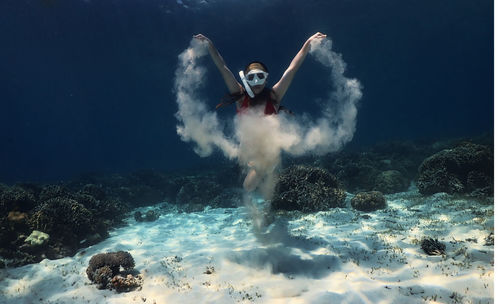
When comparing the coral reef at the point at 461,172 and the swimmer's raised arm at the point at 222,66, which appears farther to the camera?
the coral reef at the point at 461,172

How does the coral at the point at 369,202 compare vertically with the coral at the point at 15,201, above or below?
below

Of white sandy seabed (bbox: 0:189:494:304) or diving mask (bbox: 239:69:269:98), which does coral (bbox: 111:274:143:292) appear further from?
diving mask (bbox: 239:69:269:98)

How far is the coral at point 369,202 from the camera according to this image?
10055 mm

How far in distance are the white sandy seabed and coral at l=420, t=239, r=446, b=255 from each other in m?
0.17

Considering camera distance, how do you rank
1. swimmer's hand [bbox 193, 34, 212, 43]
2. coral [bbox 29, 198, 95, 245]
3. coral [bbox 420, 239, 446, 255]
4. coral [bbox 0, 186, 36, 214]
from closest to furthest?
coral [bbox 420, 239, 446, 255] → swimmer's hand [bbox 193, 34, 212, 43] → coral [bbox 29, 198, 95, 245] → coral [bbox 0, 186, 36, 214]

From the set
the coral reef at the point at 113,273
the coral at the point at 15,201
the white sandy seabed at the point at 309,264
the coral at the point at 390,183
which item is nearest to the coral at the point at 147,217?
the white sandy seabed at the point at 309,264

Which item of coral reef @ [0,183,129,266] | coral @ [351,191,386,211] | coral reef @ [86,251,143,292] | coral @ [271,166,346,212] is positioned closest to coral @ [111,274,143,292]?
coral reef @ [86,251,143,292]

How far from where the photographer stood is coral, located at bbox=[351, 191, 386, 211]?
10.1 m

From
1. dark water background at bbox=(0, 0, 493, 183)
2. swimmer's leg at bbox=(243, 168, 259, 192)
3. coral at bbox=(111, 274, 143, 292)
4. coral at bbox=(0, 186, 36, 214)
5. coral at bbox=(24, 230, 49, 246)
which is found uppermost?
dark water background at bbox=(0, 0, 493, 183)

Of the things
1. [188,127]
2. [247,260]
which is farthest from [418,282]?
[188,127]

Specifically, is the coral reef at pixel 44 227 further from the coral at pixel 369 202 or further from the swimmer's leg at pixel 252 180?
the coral at pixel 369 202

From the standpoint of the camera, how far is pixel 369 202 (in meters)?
10.1

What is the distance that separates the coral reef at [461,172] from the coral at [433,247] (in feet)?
16.7

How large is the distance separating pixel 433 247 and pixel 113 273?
7.26 metres
